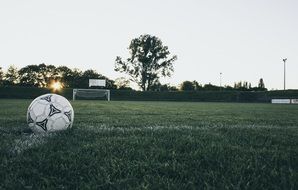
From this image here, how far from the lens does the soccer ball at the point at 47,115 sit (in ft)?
12.3

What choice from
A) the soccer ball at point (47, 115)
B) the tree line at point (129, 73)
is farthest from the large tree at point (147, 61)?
the soccer ball at point (47, 115)

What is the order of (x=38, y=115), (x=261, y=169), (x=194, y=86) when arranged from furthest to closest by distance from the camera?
(x=194, y=86) < (x=38, y=115) < (x=261, y=169)

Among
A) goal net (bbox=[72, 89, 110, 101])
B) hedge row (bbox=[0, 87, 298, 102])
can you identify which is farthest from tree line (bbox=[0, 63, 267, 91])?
goal net (bbox=[72, 89, 110, 101])

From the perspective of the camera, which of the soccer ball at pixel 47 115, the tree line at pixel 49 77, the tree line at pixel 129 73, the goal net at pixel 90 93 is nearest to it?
the soccer ball at pixel 47 115

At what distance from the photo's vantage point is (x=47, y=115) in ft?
12.2

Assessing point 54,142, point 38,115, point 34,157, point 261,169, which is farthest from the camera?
point 38,115

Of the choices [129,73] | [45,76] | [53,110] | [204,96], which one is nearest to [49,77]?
[45,76]

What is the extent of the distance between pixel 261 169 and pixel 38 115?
2.90 m

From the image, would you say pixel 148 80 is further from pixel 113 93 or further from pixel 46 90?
pixel 46 90

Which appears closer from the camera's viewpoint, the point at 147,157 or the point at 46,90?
the point at 147,157

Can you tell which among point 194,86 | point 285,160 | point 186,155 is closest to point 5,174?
point 186,155

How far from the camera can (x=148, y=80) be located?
60031 mm

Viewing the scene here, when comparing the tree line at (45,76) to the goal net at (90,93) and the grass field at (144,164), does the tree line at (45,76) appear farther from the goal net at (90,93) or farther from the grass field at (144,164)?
the grass field at (144,164)

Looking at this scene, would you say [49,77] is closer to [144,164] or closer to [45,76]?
[45,76]
